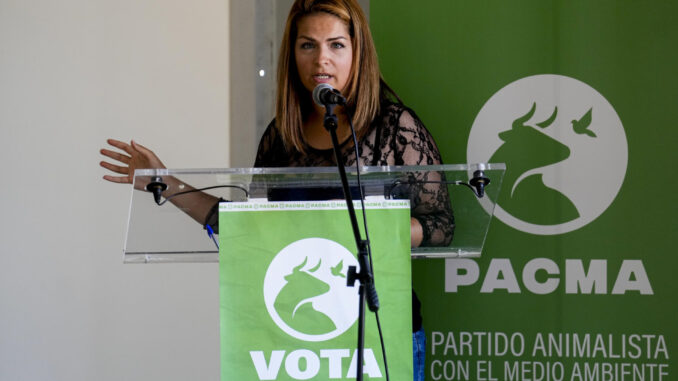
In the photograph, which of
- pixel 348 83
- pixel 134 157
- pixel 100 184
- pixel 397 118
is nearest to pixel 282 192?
pixel 134 157

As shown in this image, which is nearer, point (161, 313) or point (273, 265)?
point (273, 265)

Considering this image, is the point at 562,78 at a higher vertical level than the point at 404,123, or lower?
higher

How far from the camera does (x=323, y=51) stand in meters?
2.33

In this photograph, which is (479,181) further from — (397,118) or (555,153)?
(555,153)

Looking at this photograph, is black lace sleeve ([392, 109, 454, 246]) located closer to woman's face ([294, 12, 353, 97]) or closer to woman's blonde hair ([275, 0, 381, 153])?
woman's blonde hair ([275, 0, 381, 153])

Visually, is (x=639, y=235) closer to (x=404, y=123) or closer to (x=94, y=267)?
(x=404, y=123)

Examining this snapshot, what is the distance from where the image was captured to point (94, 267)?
134 inches

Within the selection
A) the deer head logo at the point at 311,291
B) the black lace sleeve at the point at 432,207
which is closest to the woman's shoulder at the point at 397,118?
the black lace sleeve at the point at 432,207

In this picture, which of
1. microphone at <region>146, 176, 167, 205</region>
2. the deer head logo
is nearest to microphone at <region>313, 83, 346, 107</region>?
the deer head logo

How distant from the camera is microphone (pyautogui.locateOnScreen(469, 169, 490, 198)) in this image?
1.56m

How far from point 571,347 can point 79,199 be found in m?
Answer: 2.21

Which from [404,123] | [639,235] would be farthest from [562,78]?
[404,123]

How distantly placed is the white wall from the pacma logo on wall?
127 cm

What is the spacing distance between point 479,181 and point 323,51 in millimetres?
930
